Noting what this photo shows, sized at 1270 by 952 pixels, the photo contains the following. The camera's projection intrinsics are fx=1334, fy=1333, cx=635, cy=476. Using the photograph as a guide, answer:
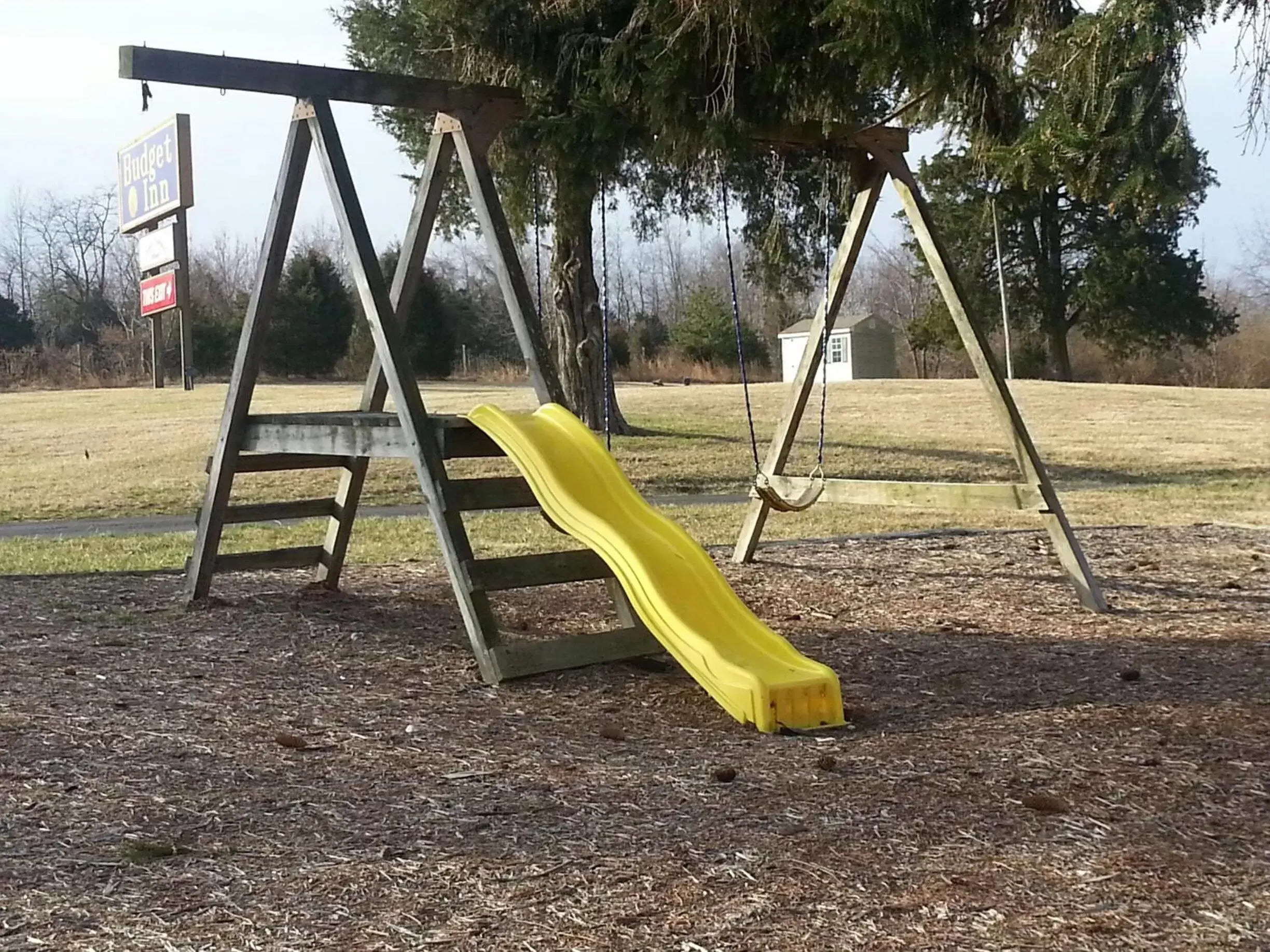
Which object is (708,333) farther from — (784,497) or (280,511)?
(280,511)

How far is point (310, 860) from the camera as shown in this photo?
125 inches

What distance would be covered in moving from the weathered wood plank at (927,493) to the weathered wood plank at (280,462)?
97.1 inches

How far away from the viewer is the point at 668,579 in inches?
198

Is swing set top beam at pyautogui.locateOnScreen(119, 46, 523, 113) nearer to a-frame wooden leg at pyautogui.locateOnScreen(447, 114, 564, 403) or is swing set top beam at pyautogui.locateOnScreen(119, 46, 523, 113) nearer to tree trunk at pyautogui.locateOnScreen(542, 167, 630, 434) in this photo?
a-frame wooden leg at pyautogui.locateOnScreen(447, 114, 564, 403)

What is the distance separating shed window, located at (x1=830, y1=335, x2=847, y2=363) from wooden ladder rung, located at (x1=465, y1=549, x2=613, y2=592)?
39.7 metres

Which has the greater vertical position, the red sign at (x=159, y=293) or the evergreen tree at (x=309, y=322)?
the evergreen tree at (x=309, y=322)

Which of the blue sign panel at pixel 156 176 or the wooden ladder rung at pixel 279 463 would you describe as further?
the blue sign panel at pixel 156 176

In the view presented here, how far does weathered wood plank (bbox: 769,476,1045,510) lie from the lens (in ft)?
21.9

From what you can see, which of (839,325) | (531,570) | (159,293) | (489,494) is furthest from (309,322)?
(531,570)

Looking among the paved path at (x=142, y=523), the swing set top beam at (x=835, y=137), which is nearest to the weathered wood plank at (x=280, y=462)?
the swing set top beam at (x=835, y=137)

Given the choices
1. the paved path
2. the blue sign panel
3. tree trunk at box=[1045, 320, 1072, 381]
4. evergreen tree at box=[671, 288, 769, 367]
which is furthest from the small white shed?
the blue sign panel

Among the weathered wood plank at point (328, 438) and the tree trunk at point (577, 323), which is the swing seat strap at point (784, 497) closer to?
the weathered wood plank at point (328, 438)

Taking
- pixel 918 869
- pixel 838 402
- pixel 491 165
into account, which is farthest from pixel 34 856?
pixel 838 402

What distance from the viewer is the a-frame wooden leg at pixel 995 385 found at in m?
6.69
